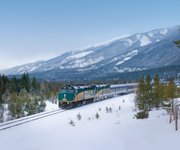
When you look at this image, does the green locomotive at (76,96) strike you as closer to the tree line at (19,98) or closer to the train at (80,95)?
the train at (80,95)

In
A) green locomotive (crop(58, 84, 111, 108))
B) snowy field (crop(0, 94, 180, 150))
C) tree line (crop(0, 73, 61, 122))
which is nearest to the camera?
snowy field (crop(0, 94, 180, 150))

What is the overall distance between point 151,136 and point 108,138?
2.55m

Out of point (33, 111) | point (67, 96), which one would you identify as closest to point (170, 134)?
point (67, 96)

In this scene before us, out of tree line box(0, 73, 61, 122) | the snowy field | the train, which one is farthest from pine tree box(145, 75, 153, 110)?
tree line box(0, 73, 61, 122)

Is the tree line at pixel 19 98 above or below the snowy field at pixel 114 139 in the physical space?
below

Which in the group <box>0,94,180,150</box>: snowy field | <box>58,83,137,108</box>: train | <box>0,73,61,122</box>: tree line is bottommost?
<box>0,73,61,122</box>: tree line

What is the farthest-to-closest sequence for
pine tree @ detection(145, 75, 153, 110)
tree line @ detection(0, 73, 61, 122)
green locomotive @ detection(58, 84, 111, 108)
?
tree line @ detection(0, 73, 61, 122)
green locomotive @ detection(58, 84, 111, 108)
pine tree @ detection(145, 75, 153, 110)

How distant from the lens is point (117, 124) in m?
23.0

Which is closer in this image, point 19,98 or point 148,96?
point 148,96

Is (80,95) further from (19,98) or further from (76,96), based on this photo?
(19,98)

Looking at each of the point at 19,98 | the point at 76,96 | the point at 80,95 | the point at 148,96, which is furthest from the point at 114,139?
the point at 19,98

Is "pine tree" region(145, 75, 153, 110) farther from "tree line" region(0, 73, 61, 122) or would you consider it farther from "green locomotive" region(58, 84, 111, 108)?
"tree line" region(0, 73, 61, 122)

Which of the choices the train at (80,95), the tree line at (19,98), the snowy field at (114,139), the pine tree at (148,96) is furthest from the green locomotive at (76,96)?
the snowy field at (114,139)

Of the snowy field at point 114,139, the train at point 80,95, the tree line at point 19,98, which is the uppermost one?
the snowy field at point 114,139
